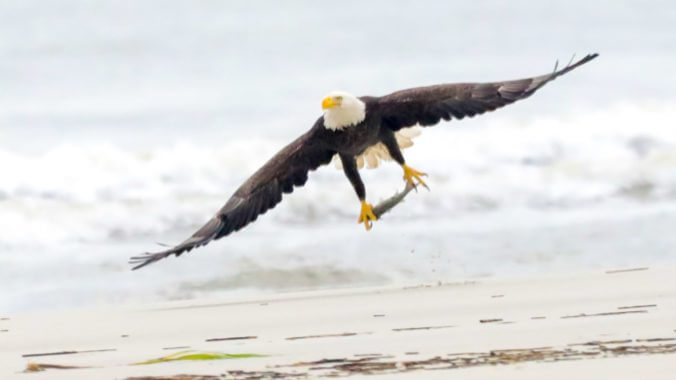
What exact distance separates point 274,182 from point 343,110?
0.78 m

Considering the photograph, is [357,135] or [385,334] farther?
[357,135]

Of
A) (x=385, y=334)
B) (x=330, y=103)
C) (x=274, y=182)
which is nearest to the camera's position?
(x=385, y=334)

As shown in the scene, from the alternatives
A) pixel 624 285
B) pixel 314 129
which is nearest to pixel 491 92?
pixel 314 129

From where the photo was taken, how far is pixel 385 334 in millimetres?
12945

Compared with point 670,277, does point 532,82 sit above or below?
above

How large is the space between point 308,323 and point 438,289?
2178mm

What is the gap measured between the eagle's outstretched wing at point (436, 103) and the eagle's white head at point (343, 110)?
0.21 metres

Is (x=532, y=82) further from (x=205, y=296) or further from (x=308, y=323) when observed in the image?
(x=205, y=296)

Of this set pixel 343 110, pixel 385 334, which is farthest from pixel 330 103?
pixel 385 334

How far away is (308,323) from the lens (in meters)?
14.1

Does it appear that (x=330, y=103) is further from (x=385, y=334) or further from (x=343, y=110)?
(x=385, y=334)

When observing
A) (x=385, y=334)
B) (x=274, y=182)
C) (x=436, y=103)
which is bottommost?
(x=385, y=334)

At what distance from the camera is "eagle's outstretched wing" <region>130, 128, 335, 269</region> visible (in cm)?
1378

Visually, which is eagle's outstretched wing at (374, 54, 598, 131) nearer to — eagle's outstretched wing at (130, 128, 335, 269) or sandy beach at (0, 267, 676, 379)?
eagle's outstretched wing at (130, 128, 335, 269)
